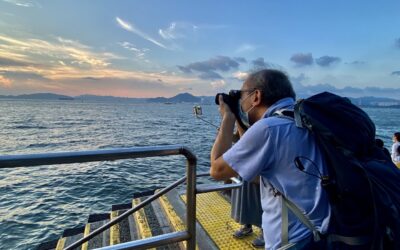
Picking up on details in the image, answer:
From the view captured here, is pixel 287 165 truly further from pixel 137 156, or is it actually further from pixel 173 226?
pixel 173 226

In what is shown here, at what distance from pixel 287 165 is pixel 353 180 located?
276 mm

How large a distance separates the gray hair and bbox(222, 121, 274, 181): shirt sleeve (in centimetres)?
25

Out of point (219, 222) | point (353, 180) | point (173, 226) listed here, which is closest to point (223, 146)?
point (353, 180)

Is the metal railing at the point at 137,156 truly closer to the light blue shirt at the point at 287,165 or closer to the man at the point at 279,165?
the man at the point at 279,165

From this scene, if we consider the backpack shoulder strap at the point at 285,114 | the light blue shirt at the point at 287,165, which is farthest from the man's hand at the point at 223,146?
the backpack shoulder strap at the point at 285,114

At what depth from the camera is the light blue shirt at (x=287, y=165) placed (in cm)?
131

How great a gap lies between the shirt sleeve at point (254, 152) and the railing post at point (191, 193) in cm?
53

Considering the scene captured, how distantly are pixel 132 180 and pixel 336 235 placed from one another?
11.9m

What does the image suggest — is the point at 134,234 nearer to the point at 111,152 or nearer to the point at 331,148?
the point at 111,152

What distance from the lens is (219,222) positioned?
174 inches

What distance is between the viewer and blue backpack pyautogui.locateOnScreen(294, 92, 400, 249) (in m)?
1.17

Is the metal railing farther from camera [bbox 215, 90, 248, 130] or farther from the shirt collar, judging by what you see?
the shirt collar

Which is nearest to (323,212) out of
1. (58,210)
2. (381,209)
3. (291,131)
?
(381,209)

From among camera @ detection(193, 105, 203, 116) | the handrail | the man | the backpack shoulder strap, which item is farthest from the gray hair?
camera @ detection(193, 105, 203, 116)
